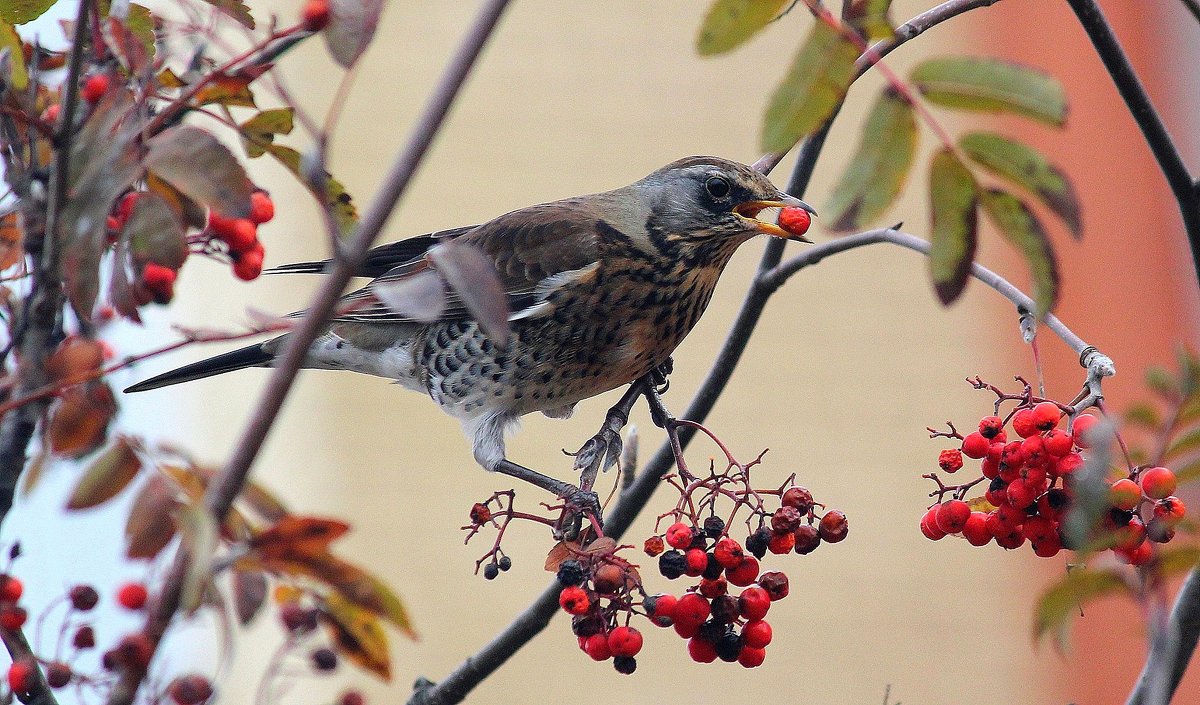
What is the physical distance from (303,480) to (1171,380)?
10.6 ft

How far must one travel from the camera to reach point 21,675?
796mm

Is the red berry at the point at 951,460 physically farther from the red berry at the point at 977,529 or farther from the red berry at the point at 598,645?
the red berry at the point at 598,645

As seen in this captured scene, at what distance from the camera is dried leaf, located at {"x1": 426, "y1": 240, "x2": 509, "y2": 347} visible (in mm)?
668

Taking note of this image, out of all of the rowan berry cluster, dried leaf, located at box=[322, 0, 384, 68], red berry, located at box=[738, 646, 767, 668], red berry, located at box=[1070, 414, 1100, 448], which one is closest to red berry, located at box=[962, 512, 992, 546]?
the rowan berry cluster

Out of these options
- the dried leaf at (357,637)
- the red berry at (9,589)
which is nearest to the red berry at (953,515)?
the dried leaf at (357,637)

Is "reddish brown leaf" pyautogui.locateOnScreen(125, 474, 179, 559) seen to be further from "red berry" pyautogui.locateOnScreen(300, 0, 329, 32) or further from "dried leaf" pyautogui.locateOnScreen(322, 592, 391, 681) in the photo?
"red berry" pyautogui.locateOnScreen(300, 0, 329, 32)

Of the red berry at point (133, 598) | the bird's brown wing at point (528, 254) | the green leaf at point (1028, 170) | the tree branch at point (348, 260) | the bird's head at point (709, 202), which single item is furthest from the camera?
the bird's brown wing at point (528, 254)

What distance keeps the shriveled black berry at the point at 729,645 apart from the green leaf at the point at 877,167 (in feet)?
1.50

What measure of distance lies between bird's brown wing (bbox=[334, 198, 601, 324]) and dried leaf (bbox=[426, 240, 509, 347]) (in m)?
1.14

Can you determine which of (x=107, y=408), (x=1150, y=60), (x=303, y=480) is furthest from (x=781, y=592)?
(x=1150, y=60)

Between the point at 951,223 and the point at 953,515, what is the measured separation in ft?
1.32

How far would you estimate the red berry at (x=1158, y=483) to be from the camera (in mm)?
927

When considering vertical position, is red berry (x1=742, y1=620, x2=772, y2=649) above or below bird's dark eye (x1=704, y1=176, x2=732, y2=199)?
below

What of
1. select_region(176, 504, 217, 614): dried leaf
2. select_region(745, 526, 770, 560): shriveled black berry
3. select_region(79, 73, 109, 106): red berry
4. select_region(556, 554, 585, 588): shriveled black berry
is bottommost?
select_region(176, 504, 217, 614): dried leaf
